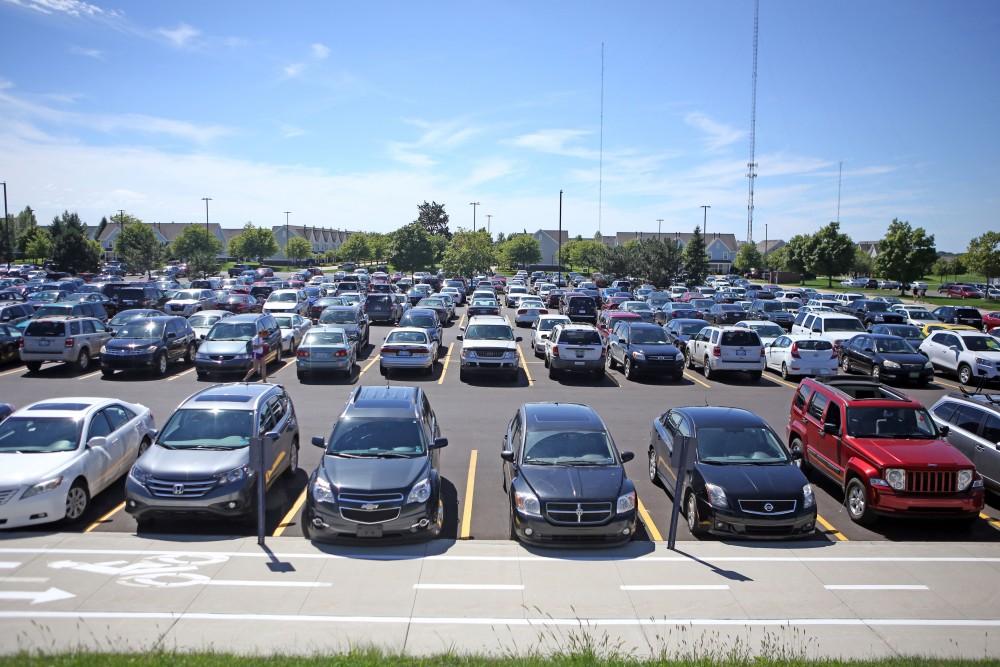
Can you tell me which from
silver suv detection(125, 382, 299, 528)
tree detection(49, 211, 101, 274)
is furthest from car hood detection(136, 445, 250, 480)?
tree detection(49, 211, 101, 274)

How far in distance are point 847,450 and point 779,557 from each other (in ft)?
9.36

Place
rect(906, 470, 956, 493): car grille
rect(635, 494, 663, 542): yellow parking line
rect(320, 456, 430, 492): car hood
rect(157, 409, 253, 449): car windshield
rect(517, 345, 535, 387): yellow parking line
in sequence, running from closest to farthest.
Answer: rect(320, 456, 430, 492): car hood, rect(635, 494, 663, 542): yellow parking line, rect(906, 470, 956, 493): car grille, rect(157, 409, 253, 449): car windshield, rect(517, 345, 535, 387): yellow parking line

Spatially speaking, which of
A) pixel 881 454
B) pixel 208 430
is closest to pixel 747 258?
pixel 881 454

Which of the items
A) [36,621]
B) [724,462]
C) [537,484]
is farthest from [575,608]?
[36,621]

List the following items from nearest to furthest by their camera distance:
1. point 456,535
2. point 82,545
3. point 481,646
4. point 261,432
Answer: point 481,646
point 82,545
point 456,535
point 261,432

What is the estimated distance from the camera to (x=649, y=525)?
10766 mm

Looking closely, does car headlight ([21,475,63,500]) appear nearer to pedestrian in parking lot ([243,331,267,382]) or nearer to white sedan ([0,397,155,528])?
white sedan ([0,397,155,528])

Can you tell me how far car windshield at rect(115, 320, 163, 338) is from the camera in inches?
908

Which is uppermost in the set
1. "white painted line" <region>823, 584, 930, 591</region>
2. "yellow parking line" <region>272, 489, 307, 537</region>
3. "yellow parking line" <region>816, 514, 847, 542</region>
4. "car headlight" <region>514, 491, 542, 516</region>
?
"car headlight" <region>514, 491, 542, 516</region>

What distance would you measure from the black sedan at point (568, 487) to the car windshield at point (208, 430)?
155 inches

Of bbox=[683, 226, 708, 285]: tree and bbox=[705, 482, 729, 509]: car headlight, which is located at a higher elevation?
bbox=[683, 226, 708, 285]: tree

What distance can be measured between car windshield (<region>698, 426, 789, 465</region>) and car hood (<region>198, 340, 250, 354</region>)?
604 inches

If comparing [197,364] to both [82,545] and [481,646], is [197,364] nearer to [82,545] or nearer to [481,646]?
[82,545]

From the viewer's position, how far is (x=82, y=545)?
9375 millimetres
